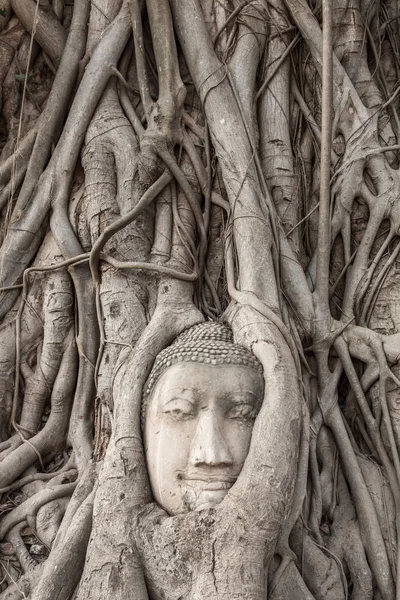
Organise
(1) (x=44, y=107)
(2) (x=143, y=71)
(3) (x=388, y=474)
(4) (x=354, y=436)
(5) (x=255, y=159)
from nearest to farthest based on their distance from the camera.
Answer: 1. (3) (x=388, y=474)
2. (4) (x=354, y=436)
3. (5) (x=255, y=159)
4. (2) (x=143, y=71)
5. (1) (x=44, y=107)

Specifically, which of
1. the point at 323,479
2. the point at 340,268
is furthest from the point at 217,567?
the point at 340,268

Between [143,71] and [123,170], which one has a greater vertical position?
[143,71]

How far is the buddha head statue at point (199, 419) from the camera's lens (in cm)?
238

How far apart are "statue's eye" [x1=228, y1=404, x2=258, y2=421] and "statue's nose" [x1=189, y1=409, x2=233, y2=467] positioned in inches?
2.9

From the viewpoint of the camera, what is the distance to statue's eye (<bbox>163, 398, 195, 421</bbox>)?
2.47 m

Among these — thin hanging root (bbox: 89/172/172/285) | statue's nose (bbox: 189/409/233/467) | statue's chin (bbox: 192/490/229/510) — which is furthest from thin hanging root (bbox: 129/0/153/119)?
→ statue's chin (bbox: 192/490/229/510)

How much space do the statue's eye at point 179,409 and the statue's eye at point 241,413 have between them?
5.5 inches

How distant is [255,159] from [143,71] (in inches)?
29.9

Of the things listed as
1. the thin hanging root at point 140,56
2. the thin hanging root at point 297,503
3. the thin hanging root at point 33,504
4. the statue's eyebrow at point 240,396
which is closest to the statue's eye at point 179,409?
the statue's eyebrow at point 240,396

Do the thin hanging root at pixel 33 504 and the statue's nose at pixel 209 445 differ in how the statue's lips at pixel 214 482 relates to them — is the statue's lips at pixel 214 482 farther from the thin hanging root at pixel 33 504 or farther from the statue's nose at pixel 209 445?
the thin hanging root at pixel 33 504

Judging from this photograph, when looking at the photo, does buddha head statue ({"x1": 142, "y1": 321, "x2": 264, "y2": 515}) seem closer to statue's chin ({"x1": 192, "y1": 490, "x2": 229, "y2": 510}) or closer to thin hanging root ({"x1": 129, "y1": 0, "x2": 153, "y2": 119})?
statue's chin ({"x1": 192, "y1": 490, "x2": 229, "y2": 510})

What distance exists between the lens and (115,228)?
9.71 ft

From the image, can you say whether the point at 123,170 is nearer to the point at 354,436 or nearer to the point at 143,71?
the point at 143,71

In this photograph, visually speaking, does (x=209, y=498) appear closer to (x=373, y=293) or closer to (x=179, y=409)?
(x=179, y=409)
